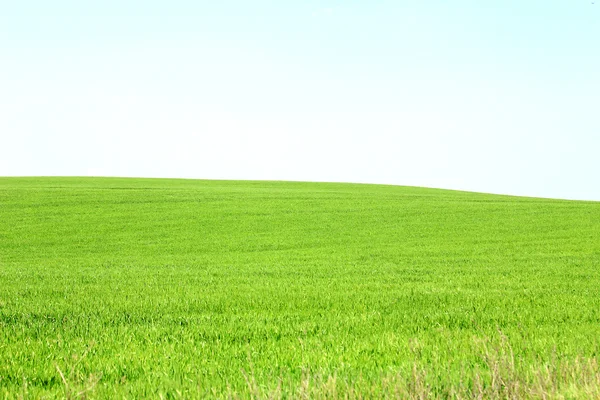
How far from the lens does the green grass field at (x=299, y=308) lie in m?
4.82

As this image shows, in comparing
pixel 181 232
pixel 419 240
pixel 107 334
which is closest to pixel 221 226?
pixel 181 232

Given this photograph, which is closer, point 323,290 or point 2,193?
point 323,290

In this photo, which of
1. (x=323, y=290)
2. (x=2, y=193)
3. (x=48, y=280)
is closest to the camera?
(x=323, y=290)

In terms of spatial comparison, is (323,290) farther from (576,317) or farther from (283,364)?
(283,364)

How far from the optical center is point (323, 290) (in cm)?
1078

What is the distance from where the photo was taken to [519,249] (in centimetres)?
1972

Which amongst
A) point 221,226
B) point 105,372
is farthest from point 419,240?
point 105,372

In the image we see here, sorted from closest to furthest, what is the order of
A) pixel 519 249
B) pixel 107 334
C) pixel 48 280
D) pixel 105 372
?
pixel 105 372 → pixel 107 334 → pixel 48 280 → pixel 519 249

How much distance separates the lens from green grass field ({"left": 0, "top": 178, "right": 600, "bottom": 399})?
15.8ft

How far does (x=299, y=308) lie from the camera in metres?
8.97

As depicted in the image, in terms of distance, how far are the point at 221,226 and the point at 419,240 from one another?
8.88 meters

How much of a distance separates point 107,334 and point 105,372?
1.79 m

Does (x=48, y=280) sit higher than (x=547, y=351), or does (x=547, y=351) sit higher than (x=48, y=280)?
(x=547, y=351)

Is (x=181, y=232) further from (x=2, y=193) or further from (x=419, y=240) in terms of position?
(x=2, y=193)
